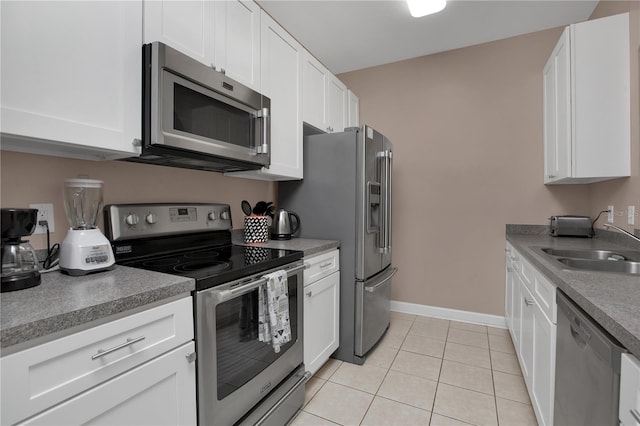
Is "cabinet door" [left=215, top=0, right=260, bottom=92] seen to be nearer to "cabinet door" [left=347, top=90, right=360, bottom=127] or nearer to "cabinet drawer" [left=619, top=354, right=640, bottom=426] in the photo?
"cabinet door" [left=347, top=90, right=360, bottom=127]

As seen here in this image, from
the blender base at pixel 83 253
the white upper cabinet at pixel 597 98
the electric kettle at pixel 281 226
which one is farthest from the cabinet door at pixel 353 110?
the blender base at pixel 83 253

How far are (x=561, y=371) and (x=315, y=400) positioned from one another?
49.8 inches

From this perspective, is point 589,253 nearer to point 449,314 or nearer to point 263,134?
point 449,314

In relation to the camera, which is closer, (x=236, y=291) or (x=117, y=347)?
(x=117, y=347)

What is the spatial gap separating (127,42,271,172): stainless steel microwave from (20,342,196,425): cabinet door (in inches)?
33.6

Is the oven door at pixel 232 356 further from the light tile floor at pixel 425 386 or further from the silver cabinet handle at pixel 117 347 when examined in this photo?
the light tile floor at pixel 425 386

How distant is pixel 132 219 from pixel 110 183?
21cm

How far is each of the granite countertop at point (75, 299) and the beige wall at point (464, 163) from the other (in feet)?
8.50

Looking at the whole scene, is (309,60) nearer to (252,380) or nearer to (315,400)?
(252,380)

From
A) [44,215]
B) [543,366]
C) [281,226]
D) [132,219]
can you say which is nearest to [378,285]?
[281,226]

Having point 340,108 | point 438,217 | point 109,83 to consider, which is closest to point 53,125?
point 109,83

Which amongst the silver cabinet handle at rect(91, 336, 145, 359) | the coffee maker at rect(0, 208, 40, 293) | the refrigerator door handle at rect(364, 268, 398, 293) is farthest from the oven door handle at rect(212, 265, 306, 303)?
the refrigerator door handle at rect(364, 268, 398, 293)

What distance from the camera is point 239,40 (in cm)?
174

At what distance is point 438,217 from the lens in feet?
10.1
